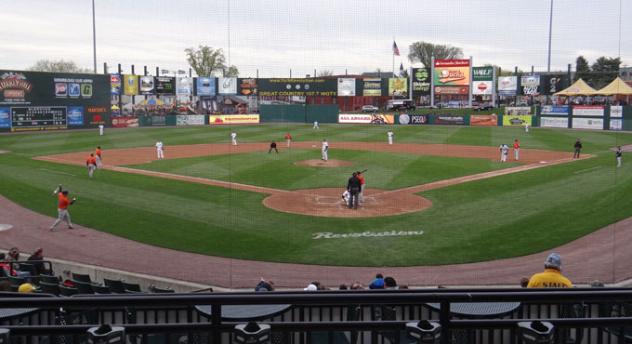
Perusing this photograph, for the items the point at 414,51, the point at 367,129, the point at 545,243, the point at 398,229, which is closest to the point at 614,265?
the point at 545,243

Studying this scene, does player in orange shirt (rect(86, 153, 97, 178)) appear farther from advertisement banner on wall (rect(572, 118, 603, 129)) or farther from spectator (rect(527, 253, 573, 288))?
advertisement banner on wall (rect(572, 118, 603, 129))

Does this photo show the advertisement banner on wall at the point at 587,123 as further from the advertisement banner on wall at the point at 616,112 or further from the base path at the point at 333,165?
the base path at the point at 333,165

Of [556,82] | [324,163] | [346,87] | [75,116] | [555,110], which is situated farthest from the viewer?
[346,87]

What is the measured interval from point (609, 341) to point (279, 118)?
6797 cm

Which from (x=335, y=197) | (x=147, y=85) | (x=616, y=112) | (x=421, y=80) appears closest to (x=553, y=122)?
(x=616, y=112)

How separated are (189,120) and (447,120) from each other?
29.5 m

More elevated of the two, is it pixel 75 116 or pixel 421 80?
pixel 421 80

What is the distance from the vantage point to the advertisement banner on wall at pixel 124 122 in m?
63.3

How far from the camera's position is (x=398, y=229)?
19.3 metres

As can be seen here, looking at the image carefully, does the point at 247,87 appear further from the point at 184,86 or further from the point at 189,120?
the point at 189,120

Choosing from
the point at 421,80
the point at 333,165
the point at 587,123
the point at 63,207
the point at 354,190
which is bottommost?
the point at 63,207

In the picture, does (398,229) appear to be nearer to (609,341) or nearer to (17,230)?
(17,230)

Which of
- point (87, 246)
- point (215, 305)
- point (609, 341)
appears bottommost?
point (87, 246)

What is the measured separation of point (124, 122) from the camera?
64500 mm
